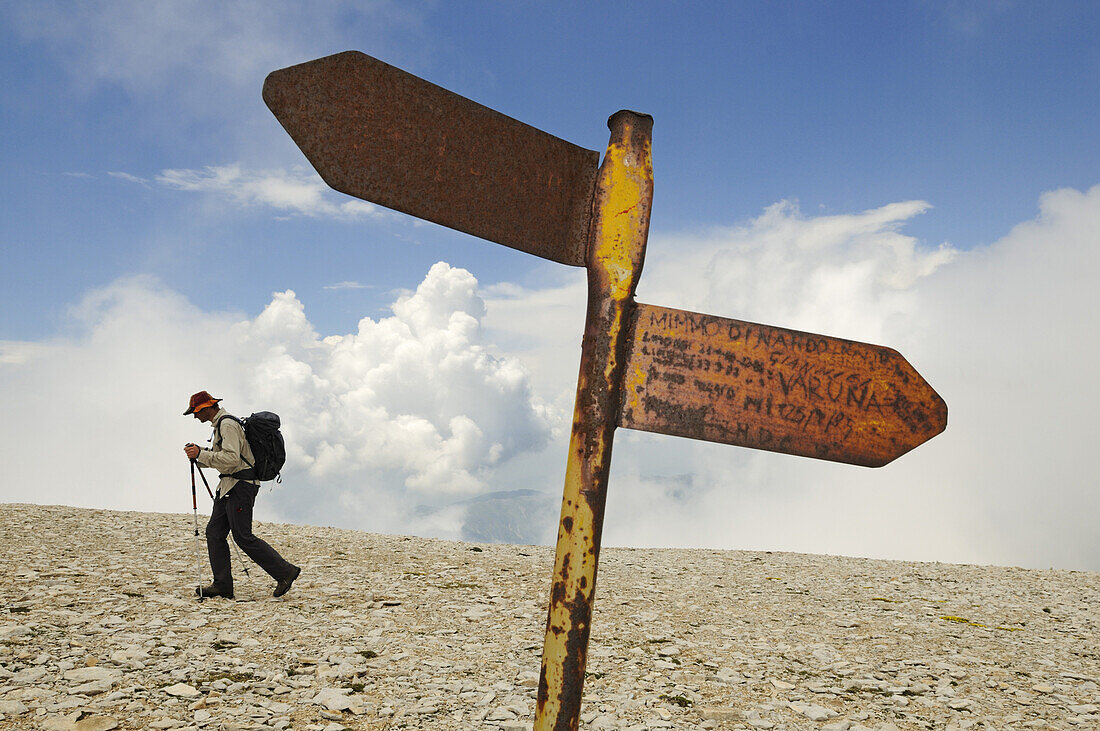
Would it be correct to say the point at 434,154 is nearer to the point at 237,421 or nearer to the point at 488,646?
the point at 488,646

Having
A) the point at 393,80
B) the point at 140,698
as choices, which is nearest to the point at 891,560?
the point at 140,698

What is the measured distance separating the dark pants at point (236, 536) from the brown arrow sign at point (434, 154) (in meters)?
6.72

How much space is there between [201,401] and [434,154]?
6911mm

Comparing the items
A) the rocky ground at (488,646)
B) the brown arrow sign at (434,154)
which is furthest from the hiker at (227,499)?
the brown arrow sign at (434,154)

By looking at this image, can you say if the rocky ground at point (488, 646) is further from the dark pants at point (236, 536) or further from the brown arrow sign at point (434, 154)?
the brown arrow sign at point (434, 154)

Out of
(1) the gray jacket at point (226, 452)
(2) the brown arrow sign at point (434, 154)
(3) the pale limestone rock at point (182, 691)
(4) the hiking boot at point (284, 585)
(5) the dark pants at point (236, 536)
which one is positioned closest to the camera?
(2) the brown arrow sign at point (434, 154)

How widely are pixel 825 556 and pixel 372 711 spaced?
10.8 meters

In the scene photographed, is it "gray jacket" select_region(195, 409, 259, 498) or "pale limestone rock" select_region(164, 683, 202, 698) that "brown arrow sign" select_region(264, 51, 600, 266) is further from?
"gray jacket" select_region(195, 409, 259, 498)

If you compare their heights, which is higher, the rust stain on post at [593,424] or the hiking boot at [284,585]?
the rust stain on post at [593,424]

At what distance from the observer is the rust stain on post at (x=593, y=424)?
249 cm

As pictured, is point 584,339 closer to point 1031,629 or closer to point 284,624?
point 284,624

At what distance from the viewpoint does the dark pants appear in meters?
8.05

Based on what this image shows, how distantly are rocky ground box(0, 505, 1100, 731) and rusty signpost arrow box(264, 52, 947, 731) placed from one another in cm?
347

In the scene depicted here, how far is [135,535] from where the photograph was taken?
1153 cm
